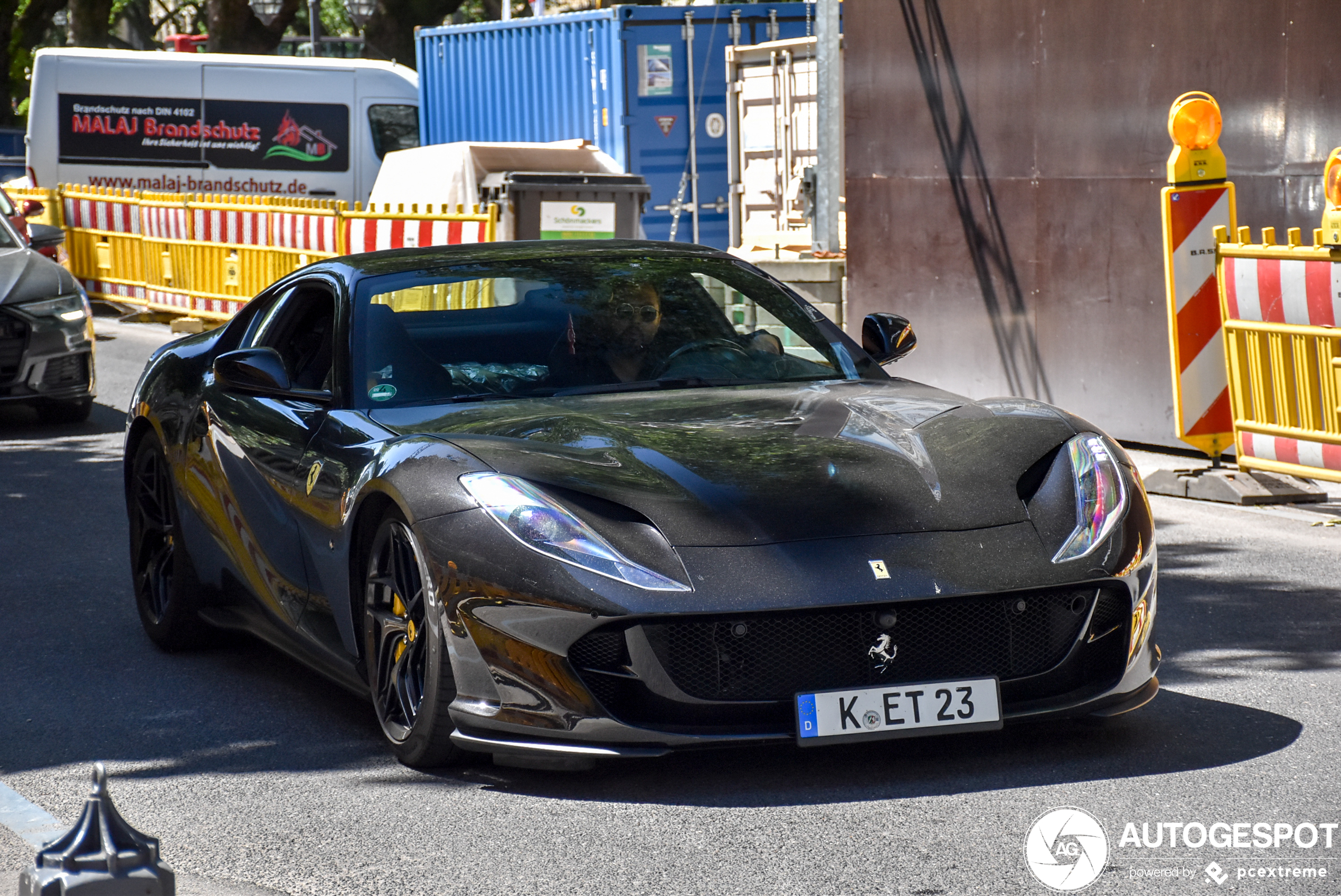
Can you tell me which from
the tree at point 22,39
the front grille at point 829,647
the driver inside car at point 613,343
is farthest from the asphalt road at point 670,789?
the tree at point 22,39

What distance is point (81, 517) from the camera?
28.9ft

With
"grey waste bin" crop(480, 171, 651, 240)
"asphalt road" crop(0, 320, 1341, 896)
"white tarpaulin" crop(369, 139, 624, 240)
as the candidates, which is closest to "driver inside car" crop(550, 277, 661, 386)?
"asphalt road" crop(0, 320, 1341, 896)

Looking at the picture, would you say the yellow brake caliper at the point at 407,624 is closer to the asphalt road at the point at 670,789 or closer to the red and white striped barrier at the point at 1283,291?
the asphalt road at the point at 670,789

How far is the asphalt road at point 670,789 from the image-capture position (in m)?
3.78

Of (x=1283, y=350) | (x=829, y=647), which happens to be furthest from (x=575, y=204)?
(x=829, y=647)

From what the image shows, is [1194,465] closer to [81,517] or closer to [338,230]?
[81,517]

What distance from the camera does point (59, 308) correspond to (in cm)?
1175

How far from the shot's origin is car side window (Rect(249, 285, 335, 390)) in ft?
18.6

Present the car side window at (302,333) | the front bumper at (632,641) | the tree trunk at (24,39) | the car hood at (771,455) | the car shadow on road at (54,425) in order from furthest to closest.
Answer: the tree trunk at (24,39)
the car shadow on road at (54,425)
the car side window at (302,333)
the car hood at (771,455)
the front bumper at (632,641)

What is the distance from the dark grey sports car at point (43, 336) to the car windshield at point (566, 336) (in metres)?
6.84

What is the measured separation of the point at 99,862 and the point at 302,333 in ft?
10.4

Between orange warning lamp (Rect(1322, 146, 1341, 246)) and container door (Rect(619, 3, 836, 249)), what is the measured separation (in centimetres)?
1121

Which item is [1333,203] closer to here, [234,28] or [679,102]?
[679,102]

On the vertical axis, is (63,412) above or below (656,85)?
below
